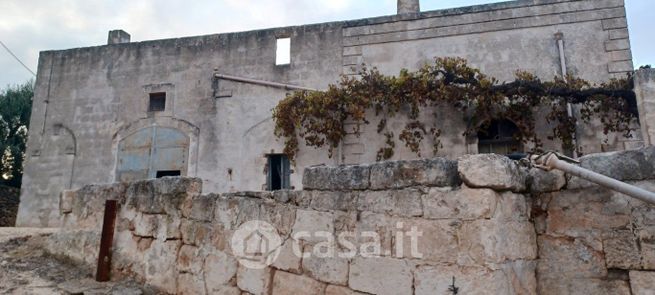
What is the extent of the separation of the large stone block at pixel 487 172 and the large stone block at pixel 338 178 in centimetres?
65

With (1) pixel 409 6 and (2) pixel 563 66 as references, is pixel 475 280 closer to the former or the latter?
(2) pixel 563 66

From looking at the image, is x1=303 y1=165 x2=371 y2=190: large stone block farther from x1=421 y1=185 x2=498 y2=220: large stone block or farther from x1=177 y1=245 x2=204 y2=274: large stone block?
x1=177 y1=245 x2=204 y2=274: large stone block

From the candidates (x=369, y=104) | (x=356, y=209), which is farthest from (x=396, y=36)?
(x=356, y=209)

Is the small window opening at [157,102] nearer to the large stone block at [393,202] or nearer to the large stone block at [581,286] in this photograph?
the large stone block at [393,202]

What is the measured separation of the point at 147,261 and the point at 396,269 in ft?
9.00

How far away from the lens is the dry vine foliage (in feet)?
28.7

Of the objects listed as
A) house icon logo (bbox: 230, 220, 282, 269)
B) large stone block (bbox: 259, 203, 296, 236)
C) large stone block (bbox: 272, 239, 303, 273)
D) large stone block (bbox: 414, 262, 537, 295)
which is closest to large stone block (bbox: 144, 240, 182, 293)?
house icon logo (bbox: 230, 220, 282, 269)

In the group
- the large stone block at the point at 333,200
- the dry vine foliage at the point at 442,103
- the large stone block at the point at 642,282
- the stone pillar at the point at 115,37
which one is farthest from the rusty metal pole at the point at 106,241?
the stone pillar at the point at 115,37

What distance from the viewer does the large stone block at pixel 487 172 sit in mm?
2660

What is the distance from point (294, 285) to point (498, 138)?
7.28 meters

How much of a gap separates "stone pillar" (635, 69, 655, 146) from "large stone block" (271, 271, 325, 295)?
7.12 meters

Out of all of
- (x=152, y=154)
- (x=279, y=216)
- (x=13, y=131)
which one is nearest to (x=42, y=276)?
(x=279, y=216)

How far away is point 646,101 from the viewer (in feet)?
26.5

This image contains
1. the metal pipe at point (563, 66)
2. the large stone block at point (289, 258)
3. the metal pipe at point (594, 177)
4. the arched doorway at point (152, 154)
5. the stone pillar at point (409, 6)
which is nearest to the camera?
the metal pipe at point (594, 177)
